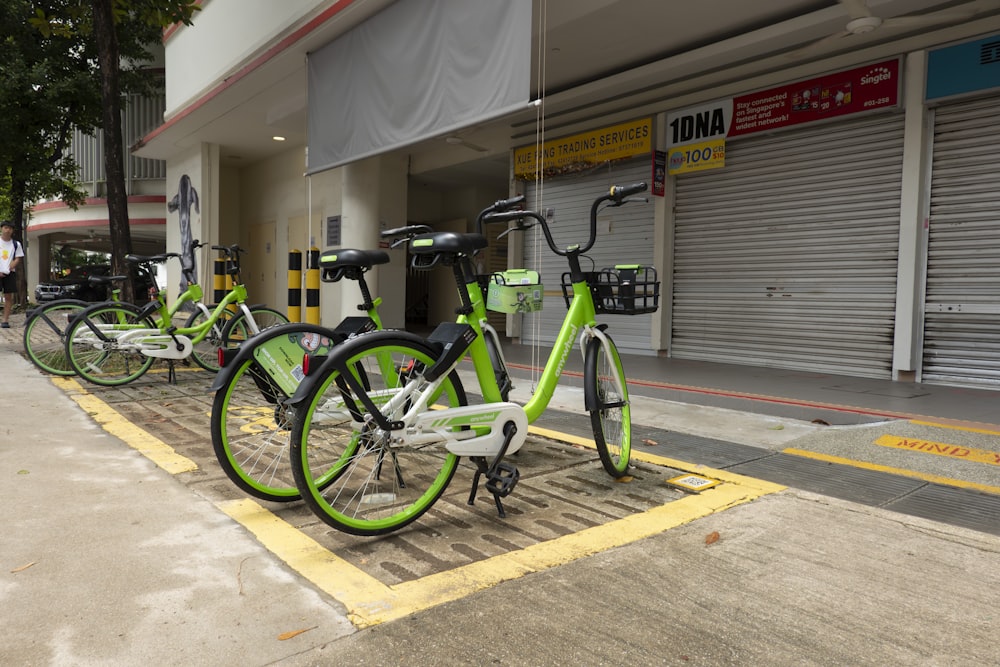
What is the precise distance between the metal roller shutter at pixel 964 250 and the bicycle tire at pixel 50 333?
28.2ft

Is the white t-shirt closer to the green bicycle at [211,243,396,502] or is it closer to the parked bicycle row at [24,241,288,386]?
the parked bicycle row at [24,241,288,386]

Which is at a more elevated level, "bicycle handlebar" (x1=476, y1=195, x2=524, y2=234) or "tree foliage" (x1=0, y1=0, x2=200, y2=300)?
"tree foliage" (x1=0, y1=0, x2=200, y2=300)

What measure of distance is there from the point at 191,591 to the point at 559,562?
125cm

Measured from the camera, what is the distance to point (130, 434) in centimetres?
430

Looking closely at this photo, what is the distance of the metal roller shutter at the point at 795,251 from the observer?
282 inches

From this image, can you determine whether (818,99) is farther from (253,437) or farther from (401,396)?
(253,437)

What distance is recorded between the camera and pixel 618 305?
3.30 metres

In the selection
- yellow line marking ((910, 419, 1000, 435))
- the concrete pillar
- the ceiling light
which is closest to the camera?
yellow line marking ((910, 419, 1000, 435))

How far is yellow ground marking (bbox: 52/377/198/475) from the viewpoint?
3.61 meters

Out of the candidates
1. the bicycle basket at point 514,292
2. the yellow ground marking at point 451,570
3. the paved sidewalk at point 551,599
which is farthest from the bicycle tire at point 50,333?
the bicycle basket at point 514,292

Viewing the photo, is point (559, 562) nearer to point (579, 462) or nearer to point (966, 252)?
point (579, 462)

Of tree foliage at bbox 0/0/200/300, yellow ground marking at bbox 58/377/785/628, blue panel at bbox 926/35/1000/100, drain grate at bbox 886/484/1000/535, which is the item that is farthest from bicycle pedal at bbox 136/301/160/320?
blue panel at bbox 926/35/1000/100

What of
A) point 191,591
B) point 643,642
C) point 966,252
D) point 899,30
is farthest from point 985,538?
point 899,30

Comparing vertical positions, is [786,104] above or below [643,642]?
above
